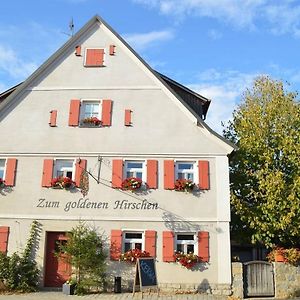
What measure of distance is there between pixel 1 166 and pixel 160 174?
622cm

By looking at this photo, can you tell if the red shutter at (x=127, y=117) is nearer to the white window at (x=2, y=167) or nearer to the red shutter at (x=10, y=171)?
the red shutter at (x=10, y=171)

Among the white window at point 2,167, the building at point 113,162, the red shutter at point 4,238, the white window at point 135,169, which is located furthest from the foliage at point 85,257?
the white window at point 2,167

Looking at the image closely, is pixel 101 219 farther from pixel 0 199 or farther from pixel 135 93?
pixel 135 93

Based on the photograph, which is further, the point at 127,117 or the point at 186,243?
the point at 127,117

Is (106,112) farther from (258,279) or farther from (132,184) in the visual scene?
(258,279)

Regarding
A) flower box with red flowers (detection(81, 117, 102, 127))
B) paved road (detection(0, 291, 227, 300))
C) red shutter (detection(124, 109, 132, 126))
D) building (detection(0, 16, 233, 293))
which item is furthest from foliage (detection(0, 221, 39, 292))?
red shutter (detection(124, 109, 132, 126))

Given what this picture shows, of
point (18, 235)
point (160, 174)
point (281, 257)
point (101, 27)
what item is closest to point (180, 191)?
point (160, 174)

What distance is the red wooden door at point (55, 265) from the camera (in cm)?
1561

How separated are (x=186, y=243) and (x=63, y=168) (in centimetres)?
549

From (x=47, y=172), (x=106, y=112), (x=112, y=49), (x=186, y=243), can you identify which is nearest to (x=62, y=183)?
(x=47, y=172)

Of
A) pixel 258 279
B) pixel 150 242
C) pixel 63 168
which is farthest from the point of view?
pixel 63 168

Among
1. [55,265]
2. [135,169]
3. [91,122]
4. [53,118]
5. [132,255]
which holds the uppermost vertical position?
[53,118]

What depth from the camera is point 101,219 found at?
15.8 meters

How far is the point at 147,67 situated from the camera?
1728cm
